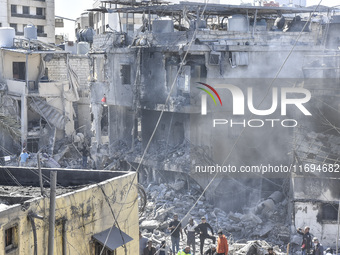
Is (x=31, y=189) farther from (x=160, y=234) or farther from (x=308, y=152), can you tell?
(x=308, y=152)

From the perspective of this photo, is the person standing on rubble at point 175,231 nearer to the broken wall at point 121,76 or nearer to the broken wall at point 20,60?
the broken wall at point 121,76

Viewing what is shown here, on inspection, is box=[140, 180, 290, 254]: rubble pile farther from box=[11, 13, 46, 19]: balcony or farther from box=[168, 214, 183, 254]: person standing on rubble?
box=[11, 13, 46, 19]: balcony

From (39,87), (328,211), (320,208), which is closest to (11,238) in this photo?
(320,208)

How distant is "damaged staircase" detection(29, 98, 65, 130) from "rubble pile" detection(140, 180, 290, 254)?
976cm

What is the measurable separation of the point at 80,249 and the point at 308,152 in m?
9.85

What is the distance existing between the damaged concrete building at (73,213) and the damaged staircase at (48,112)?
18254mm

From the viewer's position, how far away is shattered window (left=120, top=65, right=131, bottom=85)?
84.2ft

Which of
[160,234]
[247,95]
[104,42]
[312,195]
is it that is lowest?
[160,234]

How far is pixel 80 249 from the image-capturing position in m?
11.0

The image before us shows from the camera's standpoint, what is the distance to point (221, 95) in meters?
23.3

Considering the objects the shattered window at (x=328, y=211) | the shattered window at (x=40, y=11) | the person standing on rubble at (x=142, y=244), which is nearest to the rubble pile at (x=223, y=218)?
the shattered window at (x=328, y=211)

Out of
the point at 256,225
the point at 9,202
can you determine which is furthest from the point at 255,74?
the point at 9,202

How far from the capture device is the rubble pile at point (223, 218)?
17.8 m

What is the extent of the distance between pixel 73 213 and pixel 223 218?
9957 millimetres
